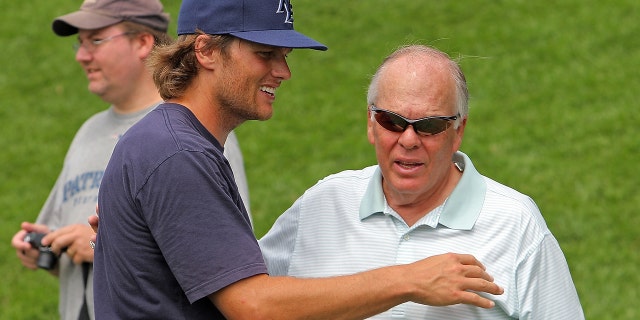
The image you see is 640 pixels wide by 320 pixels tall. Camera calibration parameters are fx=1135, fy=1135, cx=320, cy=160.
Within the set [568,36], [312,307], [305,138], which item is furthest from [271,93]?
[568,36]

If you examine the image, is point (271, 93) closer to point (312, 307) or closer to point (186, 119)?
point (186, 119)

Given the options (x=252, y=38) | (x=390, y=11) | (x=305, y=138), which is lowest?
(x=305, y=138)

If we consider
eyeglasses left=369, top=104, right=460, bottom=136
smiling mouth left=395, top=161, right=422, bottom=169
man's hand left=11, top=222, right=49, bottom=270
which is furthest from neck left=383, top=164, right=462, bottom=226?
man's hand left=11, top=222, right=49, bottom=270

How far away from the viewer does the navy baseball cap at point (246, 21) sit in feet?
12.3

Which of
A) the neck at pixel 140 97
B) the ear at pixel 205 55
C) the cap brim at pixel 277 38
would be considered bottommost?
the neck at pixel 140 97

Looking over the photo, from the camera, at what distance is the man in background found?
5.46 m

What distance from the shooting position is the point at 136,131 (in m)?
3.57

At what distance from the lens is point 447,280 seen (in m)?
3.47

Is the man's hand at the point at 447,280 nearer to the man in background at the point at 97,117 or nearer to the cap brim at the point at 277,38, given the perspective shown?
the cap brim at the point at 277,38

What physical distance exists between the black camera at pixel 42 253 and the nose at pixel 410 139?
2.22 metres

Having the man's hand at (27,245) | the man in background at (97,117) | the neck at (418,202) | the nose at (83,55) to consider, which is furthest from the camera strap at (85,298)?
the neck at (418,202)

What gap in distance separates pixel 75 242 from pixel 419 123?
81.0 inches

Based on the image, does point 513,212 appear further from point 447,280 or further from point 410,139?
point 447,280

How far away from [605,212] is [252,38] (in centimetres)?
557
